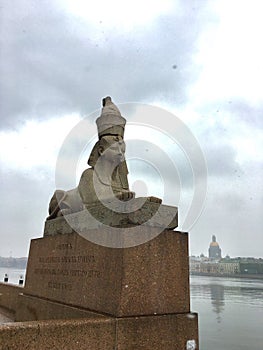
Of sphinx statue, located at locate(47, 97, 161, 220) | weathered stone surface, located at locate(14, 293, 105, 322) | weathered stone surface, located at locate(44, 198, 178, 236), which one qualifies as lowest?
weathered stone surface, located at locate(14, 293, 105, 322)

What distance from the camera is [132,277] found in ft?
10.8

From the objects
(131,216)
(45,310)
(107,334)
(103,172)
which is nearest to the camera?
(107,334)

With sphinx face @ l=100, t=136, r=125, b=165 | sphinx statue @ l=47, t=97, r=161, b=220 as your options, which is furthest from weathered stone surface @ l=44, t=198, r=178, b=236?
sphinx face @ l=100, t=136, r=125, b=165

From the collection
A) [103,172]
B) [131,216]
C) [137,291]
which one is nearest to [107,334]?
[137,291]

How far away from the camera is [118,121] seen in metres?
5.07

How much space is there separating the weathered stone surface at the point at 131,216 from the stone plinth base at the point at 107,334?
3.17ft

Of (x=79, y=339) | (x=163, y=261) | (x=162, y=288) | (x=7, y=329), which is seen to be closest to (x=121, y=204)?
(x=163, y=261)

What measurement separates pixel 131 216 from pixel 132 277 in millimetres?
629

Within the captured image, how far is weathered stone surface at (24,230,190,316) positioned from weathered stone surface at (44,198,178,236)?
10 cm

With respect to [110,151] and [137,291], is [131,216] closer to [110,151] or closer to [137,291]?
[137,291]

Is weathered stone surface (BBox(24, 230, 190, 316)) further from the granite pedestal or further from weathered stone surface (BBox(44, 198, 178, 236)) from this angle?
weathered stone surface (BBox(44, 198, 178, 236))

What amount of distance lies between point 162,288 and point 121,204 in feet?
3.34

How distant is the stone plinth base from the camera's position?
100 inches

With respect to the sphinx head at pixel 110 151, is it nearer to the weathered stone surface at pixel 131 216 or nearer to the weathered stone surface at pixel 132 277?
the weathered stone surface at pixel 131 216
